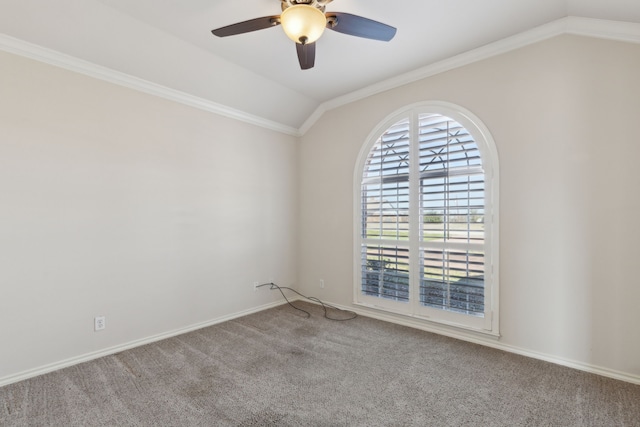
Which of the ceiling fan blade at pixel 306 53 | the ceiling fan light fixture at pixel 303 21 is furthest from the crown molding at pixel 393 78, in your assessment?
the ceiling fan light fixture at pixel 303 21

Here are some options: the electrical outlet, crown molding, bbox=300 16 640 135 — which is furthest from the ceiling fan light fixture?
the electrical outlet

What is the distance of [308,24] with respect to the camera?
1.71m

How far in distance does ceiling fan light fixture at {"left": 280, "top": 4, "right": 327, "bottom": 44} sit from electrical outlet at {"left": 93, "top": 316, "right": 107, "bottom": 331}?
2.78 m

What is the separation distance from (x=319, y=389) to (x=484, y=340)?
5.50 ft

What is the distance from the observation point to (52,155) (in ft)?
7.77

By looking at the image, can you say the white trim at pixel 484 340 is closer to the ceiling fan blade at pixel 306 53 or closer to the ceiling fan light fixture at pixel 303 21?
the ceiling fan blade at pixel 306 53

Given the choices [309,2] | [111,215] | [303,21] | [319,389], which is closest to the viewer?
[303,21]

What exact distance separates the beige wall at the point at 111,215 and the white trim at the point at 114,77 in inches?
2.4

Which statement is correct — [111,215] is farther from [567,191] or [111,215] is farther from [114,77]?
[567,191]

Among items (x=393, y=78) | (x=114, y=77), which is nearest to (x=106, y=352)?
(x=114, y=77)

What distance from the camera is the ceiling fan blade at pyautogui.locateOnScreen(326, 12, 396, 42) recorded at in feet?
6.14

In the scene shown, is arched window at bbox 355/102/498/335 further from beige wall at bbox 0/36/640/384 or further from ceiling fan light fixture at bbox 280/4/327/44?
ceiling fan light fixture at bbox 280/4/327/44

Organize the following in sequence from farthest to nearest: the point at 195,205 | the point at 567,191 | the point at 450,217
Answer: the point at 195,205
the point at 450,217
the point at 567,191

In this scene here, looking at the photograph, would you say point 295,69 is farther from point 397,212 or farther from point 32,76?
point 32,76
